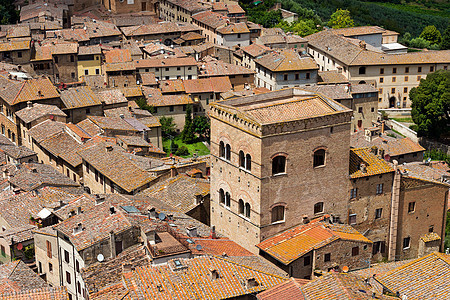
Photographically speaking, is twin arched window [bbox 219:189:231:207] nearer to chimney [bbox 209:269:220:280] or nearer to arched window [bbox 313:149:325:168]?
arched window [bbox 313:149:325:168]

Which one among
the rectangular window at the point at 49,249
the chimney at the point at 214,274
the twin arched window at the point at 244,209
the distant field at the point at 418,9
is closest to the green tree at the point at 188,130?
the twin arched window at the point at 244,209

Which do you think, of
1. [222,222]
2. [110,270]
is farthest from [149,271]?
[222,222]

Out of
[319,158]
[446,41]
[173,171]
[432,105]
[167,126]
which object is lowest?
[167,126]

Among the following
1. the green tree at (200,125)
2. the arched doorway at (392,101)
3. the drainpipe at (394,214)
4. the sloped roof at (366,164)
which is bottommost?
the arched doorway at (392,101)

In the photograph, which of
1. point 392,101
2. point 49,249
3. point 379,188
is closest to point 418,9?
point 392,101

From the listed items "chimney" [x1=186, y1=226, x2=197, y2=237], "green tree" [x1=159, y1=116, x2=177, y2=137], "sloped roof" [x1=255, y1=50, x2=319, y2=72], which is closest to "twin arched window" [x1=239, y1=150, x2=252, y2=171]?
"chimney" [x1=186, y1=226, x2=197, y2=237]

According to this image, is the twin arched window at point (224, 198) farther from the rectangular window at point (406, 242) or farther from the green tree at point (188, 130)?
the green tree at point (188, 130)

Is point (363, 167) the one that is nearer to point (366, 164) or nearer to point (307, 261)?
point (366, 164)

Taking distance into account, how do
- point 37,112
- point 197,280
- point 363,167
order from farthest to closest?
point 37,112, point 363,167, point 197,280
